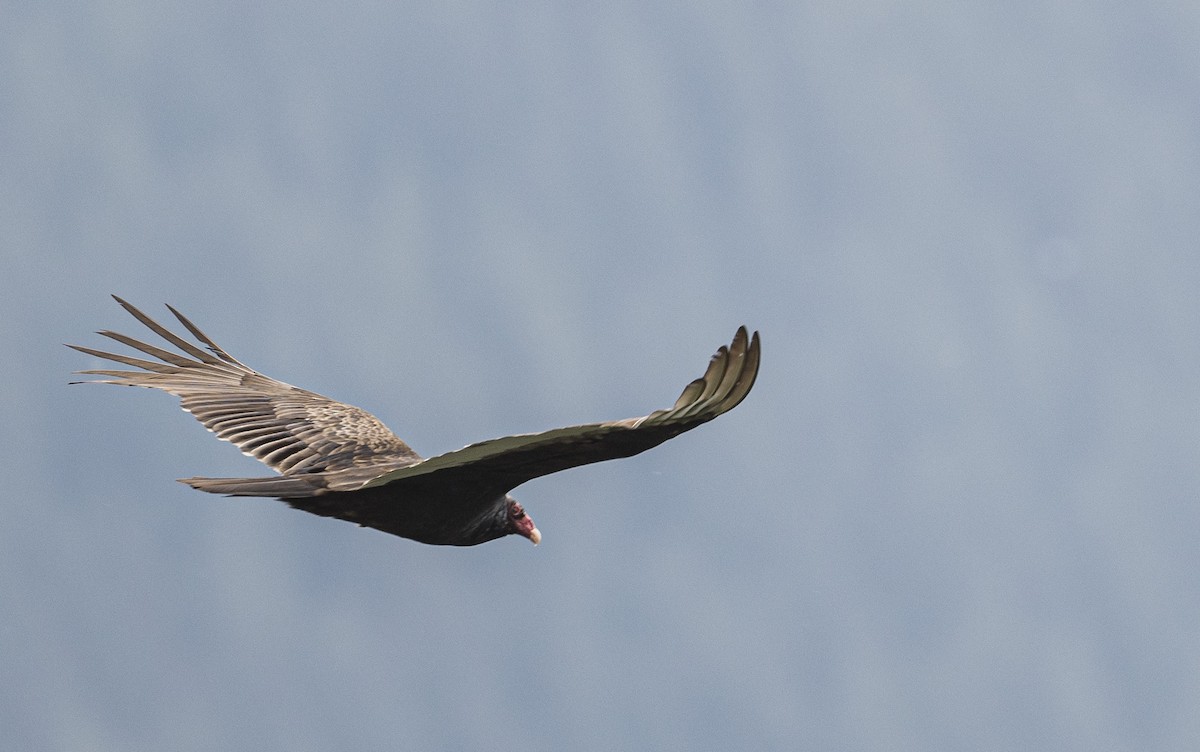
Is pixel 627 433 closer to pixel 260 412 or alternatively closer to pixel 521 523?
pixel 521 523

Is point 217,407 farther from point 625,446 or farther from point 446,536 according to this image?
point 625,446

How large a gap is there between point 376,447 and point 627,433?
107 inches

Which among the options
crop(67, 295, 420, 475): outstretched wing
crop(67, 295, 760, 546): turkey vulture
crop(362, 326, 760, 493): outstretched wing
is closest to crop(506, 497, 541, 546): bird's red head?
crop(67, 295, 760, 546): turkey vulture

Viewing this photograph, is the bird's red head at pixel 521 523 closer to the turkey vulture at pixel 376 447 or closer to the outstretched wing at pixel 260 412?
the turkey vulture at pixel 376 447

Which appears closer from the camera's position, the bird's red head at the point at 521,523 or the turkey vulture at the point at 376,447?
the turkey vulture at the point at 376,447

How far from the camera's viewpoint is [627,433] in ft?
20.6

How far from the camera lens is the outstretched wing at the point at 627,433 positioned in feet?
20.2

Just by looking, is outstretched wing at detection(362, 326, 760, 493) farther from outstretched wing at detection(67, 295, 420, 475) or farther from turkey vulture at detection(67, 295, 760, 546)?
outstretched wing at detection(67, 295, 420, 475)

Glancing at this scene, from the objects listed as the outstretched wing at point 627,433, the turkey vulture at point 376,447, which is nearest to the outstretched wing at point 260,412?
the turkey vulture at point 376,447

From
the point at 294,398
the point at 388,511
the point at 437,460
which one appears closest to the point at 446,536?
the point at 388,511

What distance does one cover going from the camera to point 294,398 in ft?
31.3

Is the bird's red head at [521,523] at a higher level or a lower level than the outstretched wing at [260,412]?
lower

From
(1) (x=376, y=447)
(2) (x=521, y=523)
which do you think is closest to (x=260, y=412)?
(1) (x=376, y=447)

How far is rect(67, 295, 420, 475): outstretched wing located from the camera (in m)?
8.53
